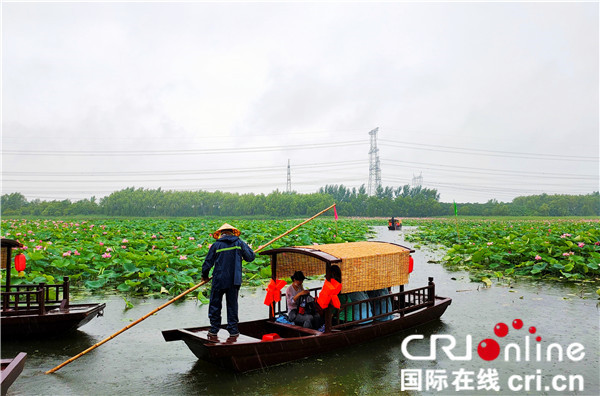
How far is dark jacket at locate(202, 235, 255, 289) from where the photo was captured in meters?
4.93

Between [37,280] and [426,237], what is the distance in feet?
57.0

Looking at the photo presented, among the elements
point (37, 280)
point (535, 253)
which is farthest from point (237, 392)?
point (535, 253)

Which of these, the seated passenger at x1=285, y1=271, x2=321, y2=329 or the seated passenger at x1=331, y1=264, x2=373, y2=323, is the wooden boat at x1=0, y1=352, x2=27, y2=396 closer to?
the seated passenger at x1=285, y1=271, x2=321, y2=329

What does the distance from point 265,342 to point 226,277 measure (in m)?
0.82

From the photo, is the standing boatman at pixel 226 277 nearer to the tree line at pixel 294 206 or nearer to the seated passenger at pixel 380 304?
the seated passenger at pixel 380 304

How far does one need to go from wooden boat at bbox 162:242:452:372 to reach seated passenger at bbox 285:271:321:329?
177 millimetres

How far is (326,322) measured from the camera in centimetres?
533

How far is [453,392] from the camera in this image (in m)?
4.36

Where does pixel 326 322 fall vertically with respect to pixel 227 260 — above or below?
below

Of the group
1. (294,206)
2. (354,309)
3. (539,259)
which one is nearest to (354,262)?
(354,309)

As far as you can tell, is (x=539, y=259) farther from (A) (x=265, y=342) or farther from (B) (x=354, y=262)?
(A) (x=265, y=342)

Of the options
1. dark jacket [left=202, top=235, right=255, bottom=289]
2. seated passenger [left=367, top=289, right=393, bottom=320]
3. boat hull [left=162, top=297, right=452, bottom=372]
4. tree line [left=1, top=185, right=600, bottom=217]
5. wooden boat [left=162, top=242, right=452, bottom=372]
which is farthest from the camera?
tree line [left=1, top=185, right=600, bottom=217]

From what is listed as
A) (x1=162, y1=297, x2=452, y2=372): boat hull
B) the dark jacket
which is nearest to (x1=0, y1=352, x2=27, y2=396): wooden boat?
(x1=162, y1=297, x2=452, y2=372): boat hull

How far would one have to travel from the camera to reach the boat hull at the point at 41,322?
5562mm
